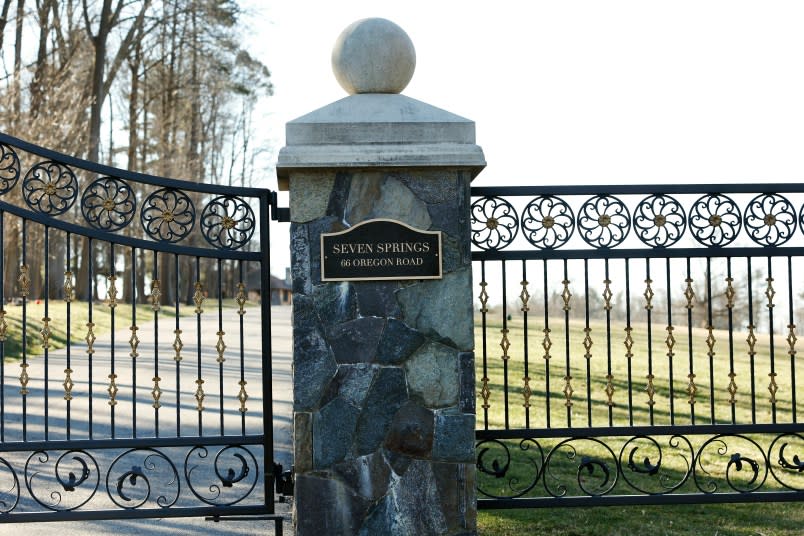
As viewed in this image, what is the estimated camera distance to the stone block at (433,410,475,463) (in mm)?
4426

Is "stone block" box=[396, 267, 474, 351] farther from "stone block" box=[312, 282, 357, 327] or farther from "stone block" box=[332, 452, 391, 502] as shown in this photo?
"stone block" box=[332, 452, 391, 502]

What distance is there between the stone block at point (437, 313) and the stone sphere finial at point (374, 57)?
112 centimetres

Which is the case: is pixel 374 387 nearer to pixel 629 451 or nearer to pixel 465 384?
pixel 465 384

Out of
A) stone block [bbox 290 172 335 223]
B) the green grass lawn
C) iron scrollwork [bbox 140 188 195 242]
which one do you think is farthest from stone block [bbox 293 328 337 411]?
the green grass lawn

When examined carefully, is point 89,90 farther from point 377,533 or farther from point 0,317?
point 377,533

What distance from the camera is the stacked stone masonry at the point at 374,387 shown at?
4.41 metres

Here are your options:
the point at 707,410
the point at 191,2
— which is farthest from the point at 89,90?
the point at 707,410

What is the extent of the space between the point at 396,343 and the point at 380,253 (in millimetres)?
481

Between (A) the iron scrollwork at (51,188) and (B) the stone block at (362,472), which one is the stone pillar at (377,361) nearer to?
(B) the stone block at (362,472)

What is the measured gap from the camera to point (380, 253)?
4.43 m

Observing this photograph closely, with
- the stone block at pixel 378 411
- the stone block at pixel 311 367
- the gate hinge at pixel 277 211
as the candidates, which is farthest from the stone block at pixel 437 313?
the gate hinge at pixel 277 211

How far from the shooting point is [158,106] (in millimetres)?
33219

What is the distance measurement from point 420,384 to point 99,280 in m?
43.8

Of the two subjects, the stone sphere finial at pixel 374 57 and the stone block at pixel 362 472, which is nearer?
the stone block at pixel 362 472
